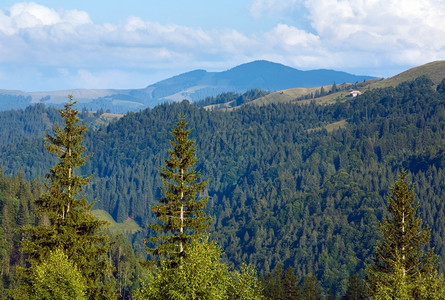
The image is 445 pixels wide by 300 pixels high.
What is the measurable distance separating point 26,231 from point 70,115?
30.9ft

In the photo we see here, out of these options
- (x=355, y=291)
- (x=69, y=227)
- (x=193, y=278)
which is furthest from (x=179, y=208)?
(x=355, y=291)

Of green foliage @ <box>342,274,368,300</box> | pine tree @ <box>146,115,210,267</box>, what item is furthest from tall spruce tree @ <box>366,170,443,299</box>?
green foliage @ <box>342,274,368,300</box>

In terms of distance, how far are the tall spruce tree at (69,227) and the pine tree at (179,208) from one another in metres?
5.98

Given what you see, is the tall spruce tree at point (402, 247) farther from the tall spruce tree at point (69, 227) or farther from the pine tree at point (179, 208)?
the tall spruce tree at point (69, 227)

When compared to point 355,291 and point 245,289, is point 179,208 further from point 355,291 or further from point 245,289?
point 355,291

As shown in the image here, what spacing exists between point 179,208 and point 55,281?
10753 millimetres

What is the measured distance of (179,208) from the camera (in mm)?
42469

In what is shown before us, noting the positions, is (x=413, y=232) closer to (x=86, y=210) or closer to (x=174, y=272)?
(x=174, y=272)

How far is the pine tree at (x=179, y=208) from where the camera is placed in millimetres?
41594

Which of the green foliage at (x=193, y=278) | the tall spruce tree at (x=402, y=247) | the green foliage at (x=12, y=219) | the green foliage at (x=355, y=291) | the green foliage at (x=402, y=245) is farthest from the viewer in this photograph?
the green foliage at (x=12, y=219)

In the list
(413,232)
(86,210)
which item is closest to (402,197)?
(413,232)

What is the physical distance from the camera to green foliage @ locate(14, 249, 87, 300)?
1703 inches

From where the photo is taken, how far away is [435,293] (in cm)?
4675

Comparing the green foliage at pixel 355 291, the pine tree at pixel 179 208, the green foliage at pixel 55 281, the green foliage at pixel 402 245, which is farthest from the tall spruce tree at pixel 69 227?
the green foliage at pixel 355 291
